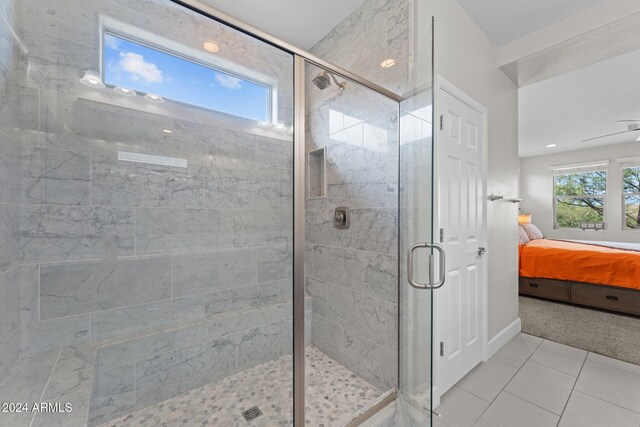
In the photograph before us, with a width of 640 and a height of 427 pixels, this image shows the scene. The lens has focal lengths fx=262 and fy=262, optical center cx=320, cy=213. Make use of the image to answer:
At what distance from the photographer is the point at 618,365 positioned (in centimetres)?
203

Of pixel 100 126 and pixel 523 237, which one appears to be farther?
pixel 523 237

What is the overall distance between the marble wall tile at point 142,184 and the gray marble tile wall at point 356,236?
861 mm

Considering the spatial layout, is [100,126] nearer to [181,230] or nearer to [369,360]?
[181,230]

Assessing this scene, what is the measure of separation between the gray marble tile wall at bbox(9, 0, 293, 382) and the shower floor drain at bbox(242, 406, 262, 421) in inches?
15.7

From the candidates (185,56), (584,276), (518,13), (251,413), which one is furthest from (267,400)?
(584,276)

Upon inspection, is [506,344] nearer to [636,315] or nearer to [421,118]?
[636,315]

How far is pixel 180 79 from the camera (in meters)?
1.83

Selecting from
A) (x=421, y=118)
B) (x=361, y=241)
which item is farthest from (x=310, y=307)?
(x=421, y=118)

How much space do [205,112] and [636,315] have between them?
15.9 feet

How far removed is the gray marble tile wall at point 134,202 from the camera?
1339 millimetres

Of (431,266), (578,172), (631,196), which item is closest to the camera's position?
(431,266)

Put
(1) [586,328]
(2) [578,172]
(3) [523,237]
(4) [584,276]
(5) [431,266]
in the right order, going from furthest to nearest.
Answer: (2) [578,172], (3) [523,237], (4) [584,276], (1) [586,328], (5) [431,266]

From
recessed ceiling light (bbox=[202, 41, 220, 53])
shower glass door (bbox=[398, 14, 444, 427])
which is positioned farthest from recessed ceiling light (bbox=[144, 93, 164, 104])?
shower glass door (bbox=[398, 14, 444, 427])

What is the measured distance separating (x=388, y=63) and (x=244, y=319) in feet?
6.74
